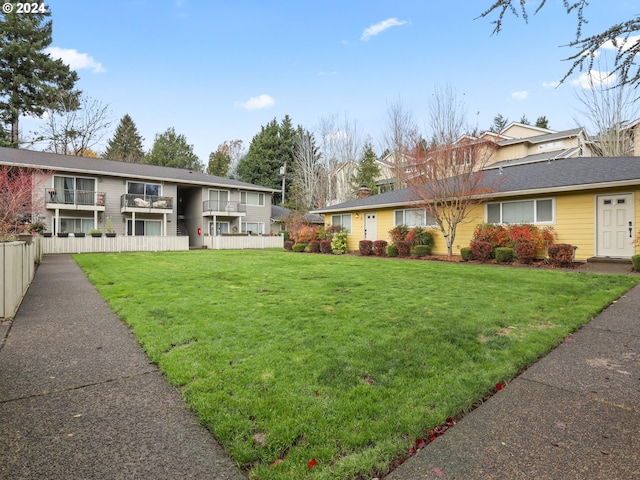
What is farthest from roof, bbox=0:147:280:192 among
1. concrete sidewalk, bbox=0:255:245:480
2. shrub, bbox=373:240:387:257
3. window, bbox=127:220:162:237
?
concrete sidewalk, bbox=0:255:245:480

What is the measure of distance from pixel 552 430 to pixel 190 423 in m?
2.43

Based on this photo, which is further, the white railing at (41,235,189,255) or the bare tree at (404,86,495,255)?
the white railing at (41,235,189,255)

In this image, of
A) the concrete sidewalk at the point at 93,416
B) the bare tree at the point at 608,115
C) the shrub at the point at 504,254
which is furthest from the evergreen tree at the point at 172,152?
the concrete sidewalk at the point at 93,416

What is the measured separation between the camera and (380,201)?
1855cm

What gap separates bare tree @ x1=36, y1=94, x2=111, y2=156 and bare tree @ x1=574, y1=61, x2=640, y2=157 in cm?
3844

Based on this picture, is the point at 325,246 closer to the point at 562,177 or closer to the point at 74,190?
the point at 562,177

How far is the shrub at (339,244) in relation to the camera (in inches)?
741

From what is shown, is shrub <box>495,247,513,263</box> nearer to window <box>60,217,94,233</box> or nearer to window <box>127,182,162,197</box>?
window <box>127,182,162,197</box>

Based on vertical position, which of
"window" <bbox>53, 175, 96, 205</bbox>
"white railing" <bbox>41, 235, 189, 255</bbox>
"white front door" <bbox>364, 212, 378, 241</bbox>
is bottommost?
"white railing" <bbox>41, 235, 189, 255</bbox>

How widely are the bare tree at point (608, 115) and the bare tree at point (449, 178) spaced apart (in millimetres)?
14119

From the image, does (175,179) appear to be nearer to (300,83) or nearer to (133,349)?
(300,83)

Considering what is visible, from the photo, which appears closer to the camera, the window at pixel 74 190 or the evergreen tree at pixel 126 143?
the window at pixel 74 190

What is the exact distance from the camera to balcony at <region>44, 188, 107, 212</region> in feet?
66.1
